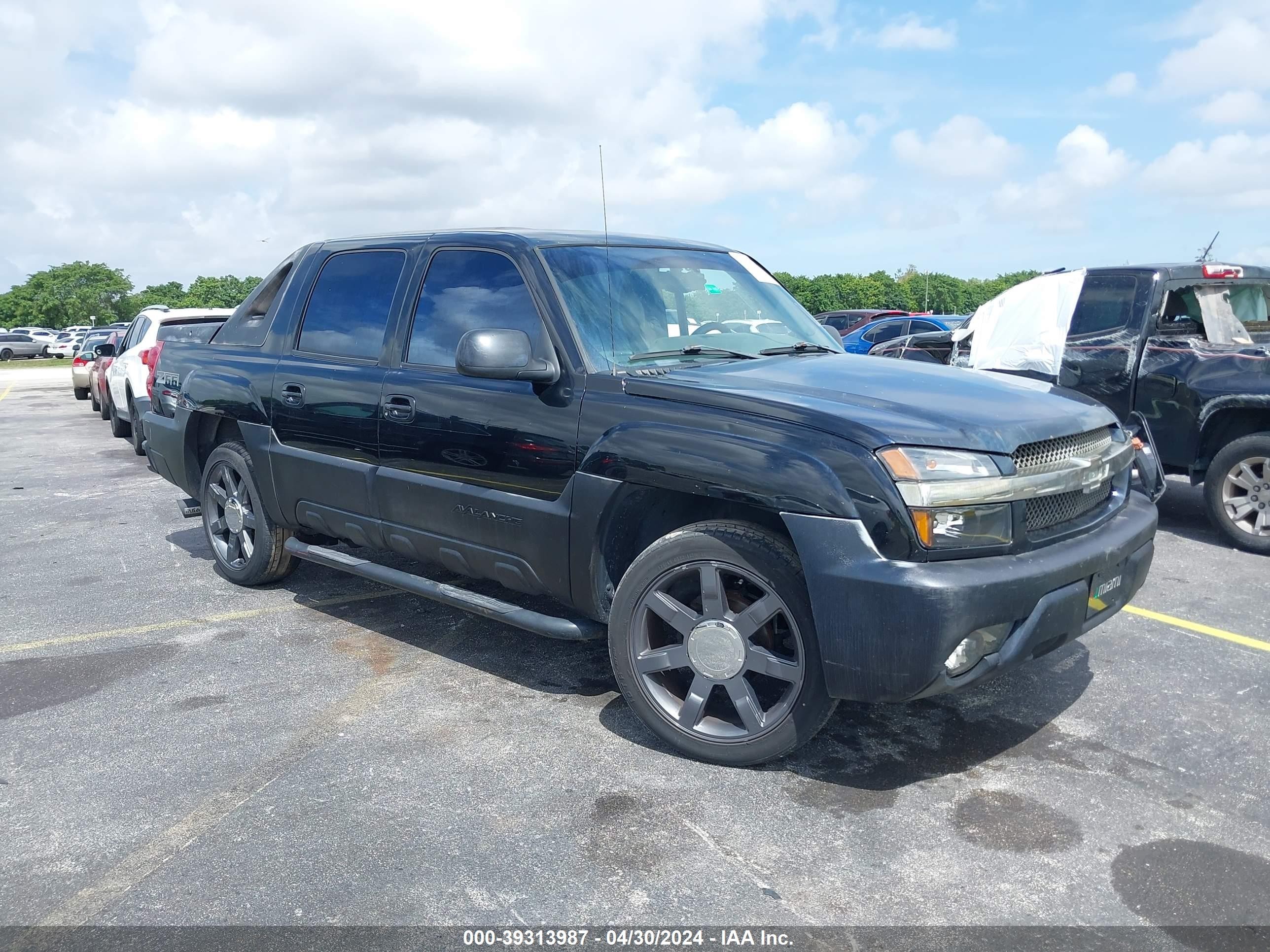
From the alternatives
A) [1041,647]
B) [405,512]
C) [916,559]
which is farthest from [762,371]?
[405,512]

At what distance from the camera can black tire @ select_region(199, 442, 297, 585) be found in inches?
222

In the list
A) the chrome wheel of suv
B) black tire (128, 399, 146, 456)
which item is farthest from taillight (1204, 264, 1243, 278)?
black tire (128, 399, 146, 456)

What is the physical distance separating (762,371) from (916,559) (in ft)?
3.64

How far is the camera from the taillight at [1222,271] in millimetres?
7176

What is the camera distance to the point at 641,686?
375cm

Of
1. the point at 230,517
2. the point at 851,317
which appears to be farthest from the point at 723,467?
the point at 851,317

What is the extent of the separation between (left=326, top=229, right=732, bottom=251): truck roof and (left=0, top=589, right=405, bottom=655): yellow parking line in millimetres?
1977

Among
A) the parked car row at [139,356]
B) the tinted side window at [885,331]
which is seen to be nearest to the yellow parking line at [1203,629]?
the parked car row at [139,356]

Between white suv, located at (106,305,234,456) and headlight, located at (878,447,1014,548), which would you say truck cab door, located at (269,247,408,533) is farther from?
white suv, located at (106,305,234,456)

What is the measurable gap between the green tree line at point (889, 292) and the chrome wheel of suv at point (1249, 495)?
218ft

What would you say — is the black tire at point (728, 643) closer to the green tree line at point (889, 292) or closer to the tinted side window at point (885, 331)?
the tinted side window at point (885, 331)

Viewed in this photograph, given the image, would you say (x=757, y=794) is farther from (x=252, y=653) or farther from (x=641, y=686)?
(x=252, y=653)

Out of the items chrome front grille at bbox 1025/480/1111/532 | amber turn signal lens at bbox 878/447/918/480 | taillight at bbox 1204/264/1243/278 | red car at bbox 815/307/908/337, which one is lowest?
red car at bbox 815/307/908/337

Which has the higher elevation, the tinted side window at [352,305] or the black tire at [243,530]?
the tinted side window at [352,305]
